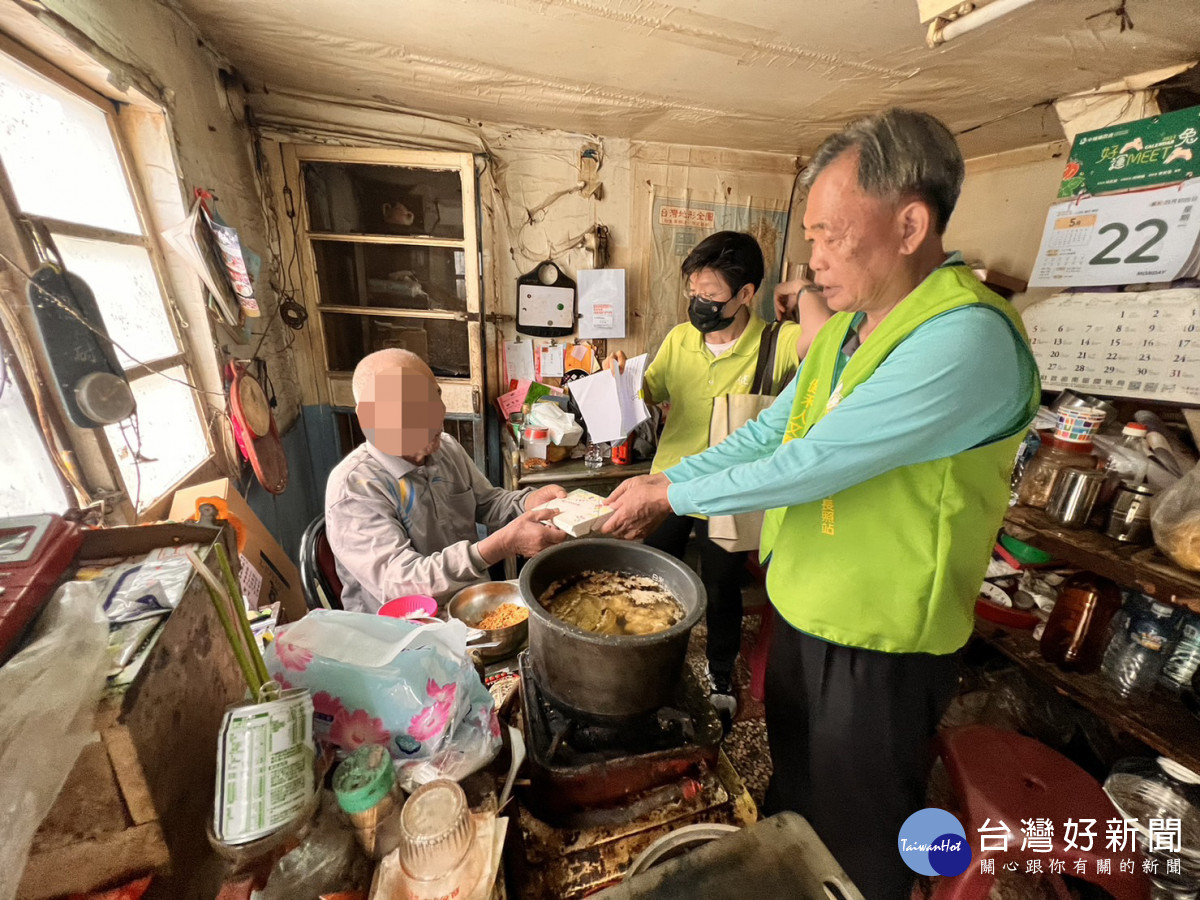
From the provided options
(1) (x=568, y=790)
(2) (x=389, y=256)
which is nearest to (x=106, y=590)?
(1) (x=568, y=790)

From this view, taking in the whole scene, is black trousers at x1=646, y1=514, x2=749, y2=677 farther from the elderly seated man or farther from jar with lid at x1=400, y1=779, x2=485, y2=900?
jar with lid at x1=400, y1=779, x2=485, y2=900

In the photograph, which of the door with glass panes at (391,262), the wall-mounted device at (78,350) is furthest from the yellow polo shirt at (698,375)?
the wall-mounted device at (78,350)

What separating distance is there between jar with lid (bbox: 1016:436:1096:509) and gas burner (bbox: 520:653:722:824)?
77.4 inches

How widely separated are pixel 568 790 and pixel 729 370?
2149mm

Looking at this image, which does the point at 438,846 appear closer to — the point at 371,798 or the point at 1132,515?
the point at 371,798

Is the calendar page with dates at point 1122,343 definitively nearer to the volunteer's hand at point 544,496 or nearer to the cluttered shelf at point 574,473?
the cluttered shelf at point 574,473

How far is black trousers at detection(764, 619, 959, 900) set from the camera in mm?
1335

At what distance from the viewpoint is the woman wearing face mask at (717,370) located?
2521 mm

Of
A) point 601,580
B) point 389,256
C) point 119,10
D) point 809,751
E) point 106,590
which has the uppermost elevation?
point 119,10

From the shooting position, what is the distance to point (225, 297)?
2268 mm

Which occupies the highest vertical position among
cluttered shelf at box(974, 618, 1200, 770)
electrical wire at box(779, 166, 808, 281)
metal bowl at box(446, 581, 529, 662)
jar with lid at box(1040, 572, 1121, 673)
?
electrical wire at box(779, 166, 808, 281)

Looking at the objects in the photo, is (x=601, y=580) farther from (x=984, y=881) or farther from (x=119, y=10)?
(x=119, y=10)

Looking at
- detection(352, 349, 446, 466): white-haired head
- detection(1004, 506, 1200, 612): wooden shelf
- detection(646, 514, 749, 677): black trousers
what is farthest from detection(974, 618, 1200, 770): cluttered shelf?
detection(352, 349, 446, 466): white-haired head

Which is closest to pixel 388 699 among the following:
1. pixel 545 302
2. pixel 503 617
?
pixel 503 617
